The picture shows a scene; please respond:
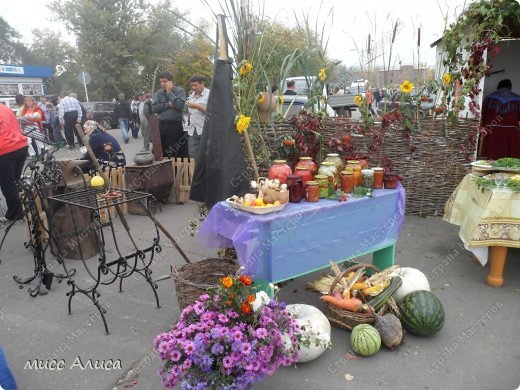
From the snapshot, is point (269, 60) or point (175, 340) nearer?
point (175, 340)

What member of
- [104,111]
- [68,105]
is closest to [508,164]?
[68,105]

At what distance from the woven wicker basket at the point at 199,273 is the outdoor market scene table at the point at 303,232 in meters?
0.24

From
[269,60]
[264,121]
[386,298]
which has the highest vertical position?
[269,60]

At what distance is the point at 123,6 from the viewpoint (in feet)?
109

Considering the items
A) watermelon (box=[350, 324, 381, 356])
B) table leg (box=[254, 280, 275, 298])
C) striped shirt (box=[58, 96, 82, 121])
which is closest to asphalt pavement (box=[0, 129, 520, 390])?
watermelon (box=[350, 324, 381, 356])

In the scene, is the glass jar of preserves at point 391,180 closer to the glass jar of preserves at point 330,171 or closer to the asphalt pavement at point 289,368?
the glass jar of preserves at point 330,171

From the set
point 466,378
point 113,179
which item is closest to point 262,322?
point 466,378

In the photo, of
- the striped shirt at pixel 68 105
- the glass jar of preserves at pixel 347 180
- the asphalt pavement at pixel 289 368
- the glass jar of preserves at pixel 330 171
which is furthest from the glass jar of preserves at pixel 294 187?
the striped shirt at pixel 68 105

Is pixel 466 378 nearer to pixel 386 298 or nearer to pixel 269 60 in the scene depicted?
pixel 386 298

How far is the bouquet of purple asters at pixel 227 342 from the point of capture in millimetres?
2079

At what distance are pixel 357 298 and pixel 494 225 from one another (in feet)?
5.11

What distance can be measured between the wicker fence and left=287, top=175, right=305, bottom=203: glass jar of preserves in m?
2.49

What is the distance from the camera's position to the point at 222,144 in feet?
10.7

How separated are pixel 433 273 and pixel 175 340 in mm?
3063
